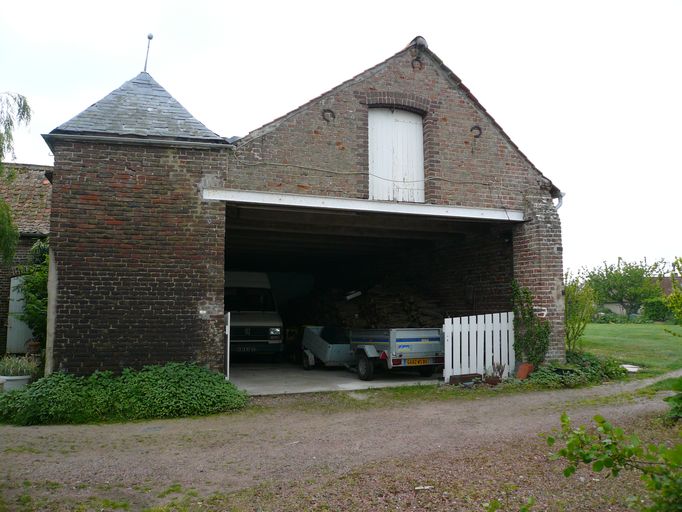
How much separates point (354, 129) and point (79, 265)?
18.8 feet

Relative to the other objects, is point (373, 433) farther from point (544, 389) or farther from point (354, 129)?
point (354, 129)

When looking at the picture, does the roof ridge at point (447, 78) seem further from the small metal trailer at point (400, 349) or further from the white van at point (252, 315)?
the white van at point (252, 315)

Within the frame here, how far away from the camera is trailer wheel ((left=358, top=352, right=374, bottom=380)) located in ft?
40.5

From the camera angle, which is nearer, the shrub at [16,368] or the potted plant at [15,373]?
the potted plant at [15,373]

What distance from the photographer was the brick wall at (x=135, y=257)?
923 cm

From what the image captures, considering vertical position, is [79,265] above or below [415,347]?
above

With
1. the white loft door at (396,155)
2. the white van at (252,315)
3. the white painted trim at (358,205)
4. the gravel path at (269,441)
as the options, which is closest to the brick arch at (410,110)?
the white loft door at (396,155)

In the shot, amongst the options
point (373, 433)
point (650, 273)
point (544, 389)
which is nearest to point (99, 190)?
point (373, 433)

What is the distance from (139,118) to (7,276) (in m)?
7.98

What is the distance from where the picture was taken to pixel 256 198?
10.2 m

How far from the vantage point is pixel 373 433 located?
289 inches

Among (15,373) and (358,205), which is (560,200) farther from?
(15,373)

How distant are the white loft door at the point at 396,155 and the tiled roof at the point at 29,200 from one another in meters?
9.57

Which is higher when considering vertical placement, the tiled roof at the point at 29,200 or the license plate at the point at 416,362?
the tiled roof at the point at 29,200
